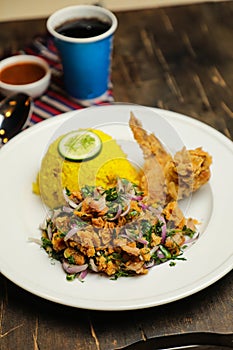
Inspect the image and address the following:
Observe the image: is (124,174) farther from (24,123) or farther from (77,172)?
(24,123)

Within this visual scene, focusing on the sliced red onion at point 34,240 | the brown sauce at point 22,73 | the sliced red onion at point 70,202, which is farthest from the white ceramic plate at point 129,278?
the brown sauce at point 22,73

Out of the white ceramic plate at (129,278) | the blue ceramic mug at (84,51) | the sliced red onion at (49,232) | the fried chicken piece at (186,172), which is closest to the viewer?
the white ceramic plate at (129,278)

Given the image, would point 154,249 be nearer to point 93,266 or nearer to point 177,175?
point 93,266

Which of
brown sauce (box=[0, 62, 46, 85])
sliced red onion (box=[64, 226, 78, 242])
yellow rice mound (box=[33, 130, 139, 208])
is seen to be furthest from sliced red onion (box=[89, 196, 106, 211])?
brown sauce (box=[0, 62, 46, 85])

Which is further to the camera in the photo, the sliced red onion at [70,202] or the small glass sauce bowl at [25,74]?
A: the small glass sauce bowl at [25,74]

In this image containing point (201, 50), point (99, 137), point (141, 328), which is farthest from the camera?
point (201, 50)

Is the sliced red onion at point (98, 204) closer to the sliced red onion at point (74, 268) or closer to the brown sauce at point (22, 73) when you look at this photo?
the sliced red onion at point (74, 268)

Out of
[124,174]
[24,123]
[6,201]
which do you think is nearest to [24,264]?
[6,201]

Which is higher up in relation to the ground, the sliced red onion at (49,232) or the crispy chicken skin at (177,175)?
the crispy chicken skin at (177,175)
